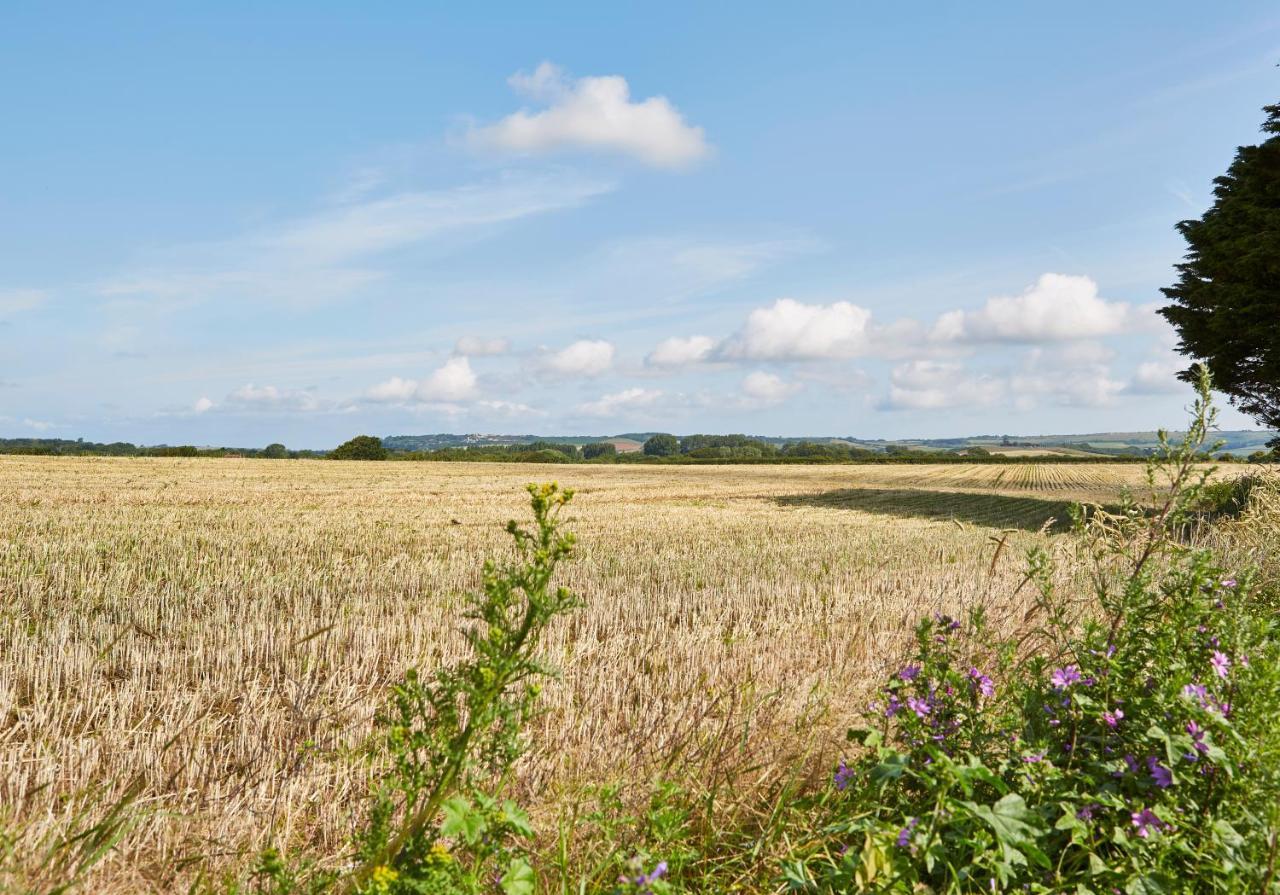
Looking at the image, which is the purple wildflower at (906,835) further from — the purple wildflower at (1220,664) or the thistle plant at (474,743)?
the purple wildflower at (1220,664)

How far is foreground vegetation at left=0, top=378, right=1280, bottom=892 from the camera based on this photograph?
2602mm

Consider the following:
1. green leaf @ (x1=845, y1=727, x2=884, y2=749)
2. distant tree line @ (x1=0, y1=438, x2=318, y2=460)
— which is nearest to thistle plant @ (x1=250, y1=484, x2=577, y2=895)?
green leaf @ (x1=845, y1=727, x2=884, y2=749)

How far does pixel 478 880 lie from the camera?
2.59 meters

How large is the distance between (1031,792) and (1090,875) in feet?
1.10

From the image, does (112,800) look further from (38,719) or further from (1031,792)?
(1031,792)

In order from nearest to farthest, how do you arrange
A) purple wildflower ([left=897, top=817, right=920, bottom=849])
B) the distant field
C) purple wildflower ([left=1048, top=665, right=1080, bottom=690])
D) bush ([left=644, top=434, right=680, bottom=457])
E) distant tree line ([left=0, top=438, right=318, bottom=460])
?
purple wildflower ([left=897, top=817, right=920, bottom=849]) → purple wildflower ([left=1048, top=665, right=1080, bottom=690]) → the distant field → distant tree line ([left=0, top=438, right=318, bottom=460]) → bush ([left=644, top=434, right=680, bottom=457])

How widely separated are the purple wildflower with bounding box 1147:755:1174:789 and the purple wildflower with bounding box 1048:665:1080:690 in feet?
1.44

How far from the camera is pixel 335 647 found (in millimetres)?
6262

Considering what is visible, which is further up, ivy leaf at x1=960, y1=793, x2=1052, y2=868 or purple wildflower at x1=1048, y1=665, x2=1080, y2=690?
purple wildflower at x1=1048, y1=665, x2=1080, y2=690

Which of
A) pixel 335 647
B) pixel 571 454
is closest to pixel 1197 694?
pixel 335 647

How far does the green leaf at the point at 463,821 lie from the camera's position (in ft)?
7.14

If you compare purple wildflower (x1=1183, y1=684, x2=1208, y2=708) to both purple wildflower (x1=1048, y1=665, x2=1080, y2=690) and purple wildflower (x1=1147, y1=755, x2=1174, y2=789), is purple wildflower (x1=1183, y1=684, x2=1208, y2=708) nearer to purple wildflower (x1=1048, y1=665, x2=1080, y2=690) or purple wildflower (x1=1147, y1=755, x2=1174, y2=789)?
purple wildflower (x1=1147, y1=755, x2=1174, y2=789)

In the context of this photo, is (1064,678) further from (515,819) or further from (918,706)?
(515,819)

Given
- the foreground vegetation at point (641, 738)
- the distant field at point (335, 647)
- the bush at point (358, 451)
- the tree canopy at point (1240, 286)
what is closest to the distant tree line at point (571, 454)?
the bush at point (358, 451)
